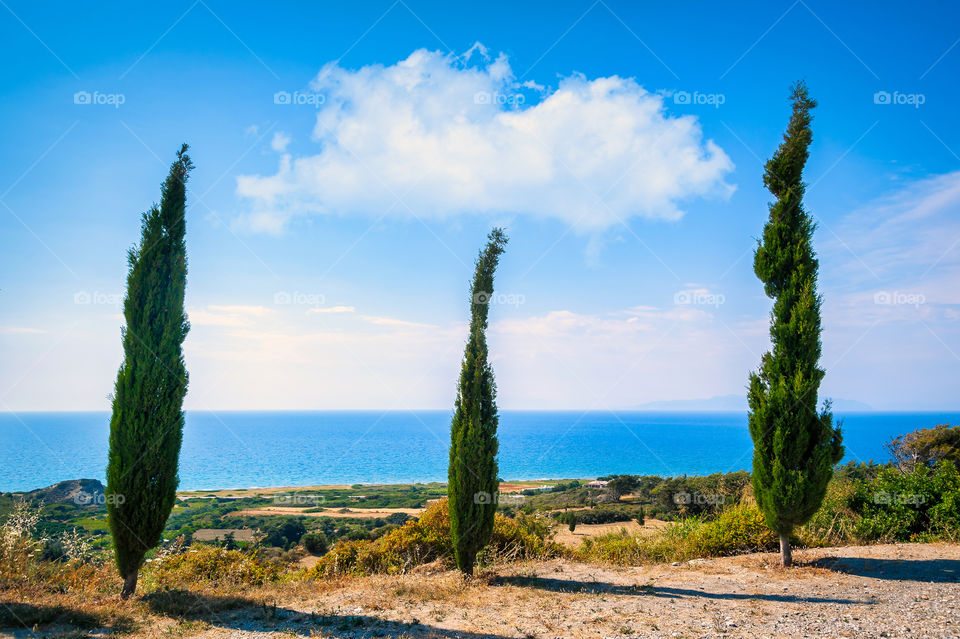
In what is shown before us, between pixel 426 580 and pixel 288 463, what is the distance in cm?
7505

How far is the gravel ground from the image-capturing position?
5.60 meters

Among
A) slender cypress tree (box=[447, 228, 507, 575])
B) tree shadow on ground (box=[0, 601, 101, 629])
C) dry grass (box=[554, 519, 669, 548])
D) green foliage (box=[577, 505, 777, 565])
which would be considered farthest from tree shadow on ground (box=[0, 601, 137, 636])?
dry grass (box=[554, 519, 669, 548])

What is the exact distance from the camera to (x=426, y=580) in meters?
8.54

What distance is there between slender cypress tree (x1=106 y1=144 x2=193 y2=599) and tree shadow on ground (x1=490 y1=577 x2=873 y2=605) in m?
5.73

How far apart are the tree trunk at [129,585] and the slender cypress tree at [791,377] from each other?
10.6 meters

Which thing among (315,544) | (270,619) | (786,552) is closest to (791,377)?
(786,552)

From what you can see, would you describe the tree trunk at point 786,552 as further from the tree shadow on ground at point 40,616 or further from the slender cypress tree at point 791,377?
the tree shadow on ground at point 40,616

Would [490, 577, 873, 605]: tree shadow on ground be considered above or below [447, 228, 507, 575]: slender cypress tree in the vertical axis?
below

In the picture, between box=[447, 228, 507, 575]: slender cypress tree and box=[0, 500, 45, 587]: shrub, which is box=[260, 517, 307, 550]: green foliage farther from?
box=[447, 228, 507, 575]: slender cypress tree

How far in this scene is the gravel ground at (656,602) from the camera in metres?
5.60

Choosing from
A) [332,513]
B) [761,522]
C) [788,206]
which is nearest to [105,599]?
[761,522]

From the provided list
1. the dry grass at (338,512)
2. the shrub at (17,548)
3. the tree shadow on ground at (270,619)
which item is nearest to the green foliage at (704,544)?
the tree shadow on ground at (270,619)

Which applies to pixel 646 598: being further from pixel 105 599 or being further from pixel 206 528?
pixel 206 528

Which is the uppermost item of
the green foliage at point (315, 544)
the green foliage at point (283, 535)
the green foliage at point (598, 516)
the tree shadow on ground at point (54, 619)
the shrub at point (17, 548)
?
the shrub at point (17, 548)
